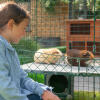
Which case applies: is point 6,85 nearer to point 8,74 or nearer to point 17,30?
point 8,74

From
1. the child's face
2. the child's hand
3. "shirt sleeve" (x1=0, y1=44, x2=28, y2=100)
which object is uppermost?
the child's face

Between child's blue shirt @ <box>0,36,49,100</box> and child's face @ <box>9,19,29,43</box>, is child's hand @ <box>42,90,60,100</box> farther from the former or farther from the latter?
child's face @ <box>9,19,29,43</box>

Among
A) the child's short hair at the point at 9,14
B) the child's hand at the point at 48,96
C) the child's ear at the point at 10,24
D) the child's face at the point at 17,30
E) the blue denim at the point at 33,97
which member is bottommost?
the blue denim at the point at 33,97

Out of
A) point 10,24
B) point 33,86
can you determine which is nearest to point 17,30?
point 10,24

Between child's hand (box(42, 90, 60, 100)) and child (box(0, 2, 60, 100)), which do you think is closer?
child (box(0, 2, 60, 100))

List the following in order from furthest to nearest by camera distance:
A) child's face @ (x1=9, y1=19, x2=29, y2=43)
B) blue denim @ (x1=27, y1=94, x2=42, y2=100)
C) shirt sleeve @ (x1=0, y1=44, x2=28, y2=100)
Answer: blue denim @ (x1=27, y1=94, x2=42, y2=100) → child's face @ (x1=9, y1=19, x2=29, y2=43) → shirt sleeve @ (x1=0, y1=44, x2=28, y2=100)

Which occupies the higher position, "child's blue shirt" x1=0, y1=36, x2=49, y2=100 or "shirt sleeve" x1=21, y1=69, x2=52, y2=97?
"child's blue shirt" x1=0, y1=36, x2=49, y2=100

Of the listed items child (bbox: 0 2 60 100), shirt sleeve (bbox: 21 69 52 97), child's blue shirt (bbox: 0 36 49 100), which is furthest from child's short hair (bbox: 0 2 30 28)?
shirt sleeve (bbox: 21 69 52 97)

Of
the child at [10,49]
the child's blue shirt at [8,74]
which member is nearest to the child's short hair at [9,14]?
the child at [10,49]

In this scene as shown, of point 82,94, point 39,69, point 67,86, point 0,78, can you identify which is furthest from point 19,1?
point 0,78

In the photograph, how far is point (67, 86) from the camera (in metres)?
3.39

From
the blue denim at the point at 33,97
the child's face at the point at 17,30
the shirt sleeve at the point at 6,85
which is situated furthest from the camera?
the blue denim at the point at 33,97

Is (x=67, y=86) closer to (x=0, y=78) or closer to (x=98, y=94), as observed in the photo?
(x=98, y=94)

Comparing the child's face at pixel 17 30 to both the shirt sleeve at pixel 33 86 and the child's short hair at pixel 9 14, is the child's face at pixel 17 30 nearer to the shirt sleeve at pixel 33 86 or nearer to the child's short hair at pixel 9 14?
the child's short hair at pixel 9 14
